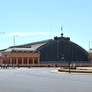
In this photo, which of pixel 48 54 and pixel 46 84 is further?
pixel 48 54

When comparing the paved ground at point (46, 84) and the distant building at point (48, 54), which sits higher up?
the distant building at point (48, 54)

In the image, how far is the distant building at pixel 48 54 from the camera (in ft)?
529

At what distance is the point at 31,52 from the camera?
16538 cm

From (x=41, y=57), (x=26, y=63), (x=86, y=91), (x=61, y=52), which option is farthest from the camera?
(x=61, y=52)

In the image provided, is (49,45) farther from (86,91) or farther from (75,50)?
(86,91)

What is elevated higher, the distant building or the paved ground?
the distant building

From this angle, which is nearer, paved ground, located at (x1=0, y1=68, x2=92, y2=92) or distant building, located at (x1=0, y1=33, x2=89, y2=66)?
paved ground, located at (x1=0, y1=68, x2=92, y2=92)

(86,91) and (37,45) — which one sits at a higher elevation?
(37,45)

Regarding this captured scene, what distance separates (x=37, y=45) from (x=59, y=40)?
13.0 m

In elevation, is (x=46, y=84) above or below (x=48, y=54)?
below

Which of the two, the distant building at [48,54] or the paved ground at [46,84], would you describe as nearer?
the paved ground at [46,84]

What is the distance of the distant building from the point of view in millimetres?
161125

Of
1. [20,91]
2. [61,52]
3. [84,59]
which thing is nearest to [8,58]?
[61,52]

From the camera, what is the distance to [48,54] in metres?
178
